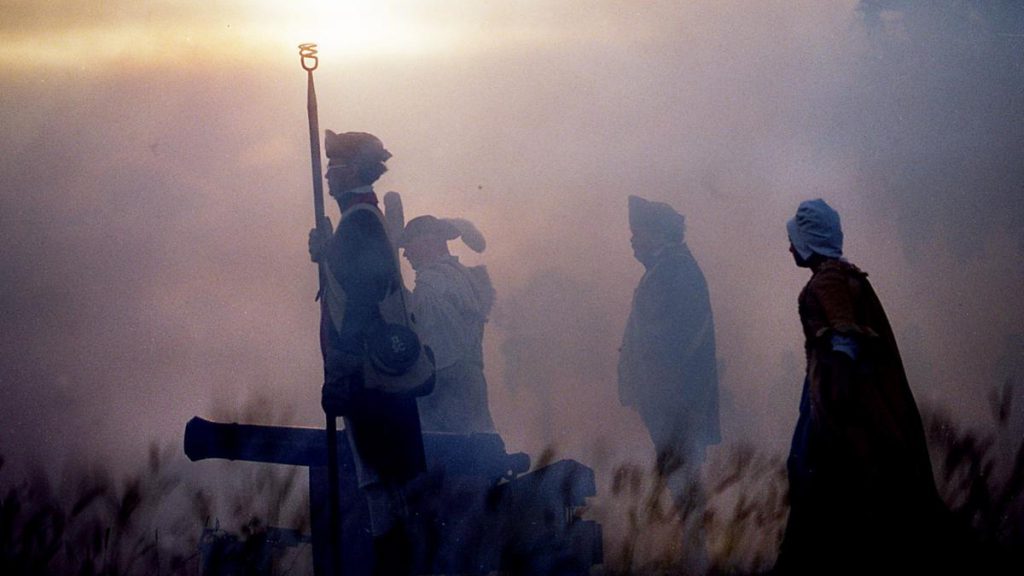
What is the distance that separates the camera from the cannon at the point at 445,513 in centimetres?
618

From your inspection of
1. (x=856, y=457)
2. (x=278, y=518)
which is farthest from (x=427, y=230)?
(x=856, y=457)

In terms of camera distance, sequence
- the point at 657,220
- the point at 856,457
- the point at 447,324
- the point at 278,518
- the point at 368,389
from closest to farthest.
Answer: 1. the point at 856,457
2. the point at 278,518
3. the point at 368,389
4. the point at 447,324
5. the point at 657,220

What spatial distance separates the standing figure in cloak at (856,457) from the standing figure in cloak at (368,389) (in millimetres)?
1629

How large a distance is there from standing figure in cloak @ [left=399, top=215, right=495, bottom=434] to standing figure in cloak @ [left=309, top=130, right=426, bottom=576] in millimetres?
1758

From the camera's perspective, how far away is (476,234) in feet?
28.1

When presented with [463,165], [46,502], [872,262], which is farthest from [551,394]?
[46,502]

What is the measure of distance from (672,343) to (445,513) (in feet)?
8.19

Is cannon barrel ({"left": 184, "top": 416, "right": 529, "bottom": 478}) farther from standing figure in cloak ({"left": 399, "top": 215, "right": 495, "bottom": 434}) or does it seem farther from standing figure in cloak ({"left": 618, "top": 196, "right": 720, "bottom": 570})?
standing figure in cloak ({"left": 618, "top": 196, "right": 720, "bottom": 570})

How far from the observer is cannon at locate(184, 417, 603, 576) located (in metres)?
6.18

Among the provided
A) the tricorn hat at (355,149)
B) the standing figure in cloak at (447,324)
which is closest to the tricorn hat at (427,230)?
the standing figure in cloak at (447,324)

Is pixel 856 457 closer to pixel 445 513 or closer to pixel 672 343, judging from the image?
pixel 445 513

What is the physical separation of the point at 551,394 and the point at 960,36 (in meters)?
4.31

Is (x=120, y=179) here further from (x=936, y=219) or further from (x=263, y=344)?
(x=936, y=219)

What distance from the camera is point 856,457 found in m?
5.34
